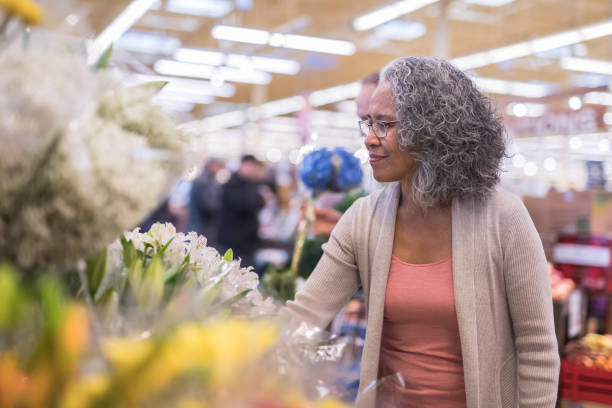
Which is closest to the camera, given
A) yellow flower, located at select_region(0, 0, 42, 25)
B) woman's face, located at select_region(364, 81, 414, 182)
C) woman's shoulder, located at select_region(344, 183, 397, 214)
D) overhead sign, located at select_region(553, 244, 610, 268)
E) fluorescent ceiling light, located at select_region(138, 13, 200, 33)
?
yellow flower, located at select_region(0, 0, 42, 25)

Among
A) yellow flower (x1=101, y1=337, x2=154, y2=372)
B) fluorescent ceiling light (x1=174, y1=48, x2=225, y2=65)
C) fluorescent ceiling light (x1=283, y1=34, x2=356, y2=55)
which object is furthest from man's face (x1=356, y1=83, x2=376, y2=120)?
fluorescent ceiling light (x1=174, y1=48, x2=225, y2=65)

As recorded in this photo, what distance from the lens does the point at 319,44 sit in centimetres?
700

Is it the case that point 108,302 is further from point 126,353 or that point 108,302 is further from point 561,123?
point 561,123

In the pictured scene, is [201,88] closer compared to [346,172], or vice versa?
[346,172]

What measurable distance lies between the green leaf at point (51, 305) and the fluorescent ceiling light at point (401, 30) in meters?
10.5

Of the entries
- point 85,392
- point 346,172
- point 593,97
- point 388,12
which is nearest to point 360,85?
point 346,172

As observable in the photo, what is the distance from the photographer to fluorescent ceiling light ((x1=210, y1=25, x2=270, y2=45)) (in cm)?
635

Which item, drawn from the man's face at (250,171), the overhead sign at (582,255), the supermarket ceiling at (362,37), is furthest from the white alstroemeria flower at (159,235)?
the supermarket ceiling at (362,37)

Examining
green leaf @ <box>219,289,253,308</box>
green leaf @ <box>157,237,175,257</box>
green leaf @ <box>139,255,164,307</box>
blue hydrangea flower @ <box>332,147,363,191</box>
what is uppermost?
blue hydrangea flower @ <box>332,147,363,191</box>

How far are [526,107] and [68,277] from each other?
5939 mm

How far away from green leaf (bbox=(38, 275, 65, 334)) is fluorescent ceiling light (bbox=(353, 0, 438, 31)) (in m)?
5.46

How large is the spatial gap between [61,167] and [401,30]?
11.2 meters

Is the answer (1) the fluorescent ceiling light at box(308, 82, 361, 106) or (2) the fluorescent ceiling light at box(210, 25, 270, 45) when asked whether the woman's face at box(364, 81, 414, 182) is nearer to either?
(2) the fluorescent ceiling light at box(210, 25, 270, 45)

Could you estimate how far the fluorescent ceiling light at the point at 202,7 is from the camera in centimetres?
905
